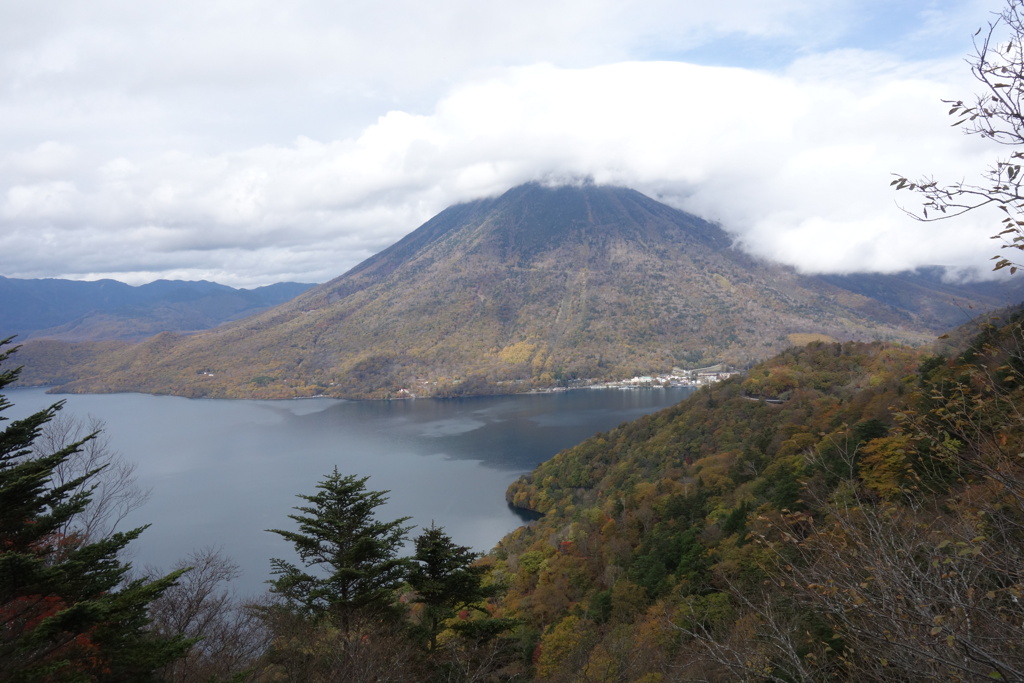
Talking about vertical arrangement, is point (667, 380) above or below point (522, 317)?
below

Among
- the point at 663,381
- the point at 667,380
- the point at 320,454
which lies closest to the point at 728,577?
the point at 320,454

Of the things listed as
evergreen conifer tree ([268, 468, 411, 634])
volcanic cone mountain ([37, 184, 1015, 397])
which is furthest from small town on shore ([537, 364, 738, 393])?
evergreen conifer tree ([268, 468, 411, 634])

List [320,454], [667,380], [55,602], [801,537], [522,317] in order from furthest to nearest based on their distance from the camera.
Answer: [522,317], [667,380], [320,454], [801,537], [55,602]

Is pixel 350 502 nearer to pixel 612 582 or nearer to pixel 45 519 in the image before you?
pixel 45 519

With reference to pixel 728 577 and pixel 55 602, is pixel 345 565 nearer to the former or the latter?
pixel 55 602

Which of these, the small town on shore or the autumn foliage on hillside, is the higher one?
the autumn foliage on hillside

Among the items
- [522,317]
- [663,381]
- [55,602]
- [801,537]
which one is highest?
[522,317]

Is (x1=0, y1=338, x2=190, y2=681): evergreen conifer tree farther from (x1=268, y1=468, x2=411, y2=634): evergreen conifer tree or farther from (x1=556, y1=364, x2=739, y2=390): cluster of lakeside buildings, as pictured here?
(x1=556, y1=364, x2=739, y2=390): cluster of lakeside buildings
